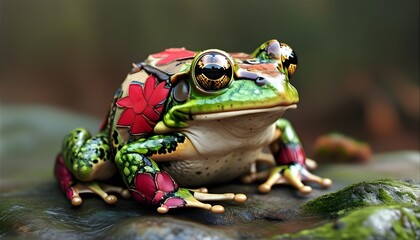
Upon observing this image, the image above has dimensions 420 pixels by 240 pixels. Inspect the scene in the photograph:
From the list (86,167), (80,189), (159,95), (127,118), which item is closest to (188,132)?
(159,95)

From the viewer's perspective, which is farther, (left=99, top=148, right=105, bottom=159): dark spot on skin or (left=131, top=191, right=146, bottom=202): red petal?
(left=99, top=148, right=105, bottom=159): dark spot on skin

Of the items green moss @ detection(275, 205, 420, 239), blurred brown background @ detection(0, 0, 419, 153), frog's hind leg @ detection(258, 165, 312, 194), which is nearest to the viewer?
green moss @ detection(275, 205, 420, 239)

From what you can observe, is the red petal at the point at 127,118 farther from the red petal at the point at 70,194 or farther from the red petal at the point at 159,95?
the red petal at the point at 70,194

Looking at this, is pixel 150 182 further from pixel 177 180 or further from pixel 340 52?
→ pixel 340 52

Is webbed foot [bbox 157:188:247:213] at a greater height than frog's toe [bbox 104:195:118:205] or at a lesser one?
greater

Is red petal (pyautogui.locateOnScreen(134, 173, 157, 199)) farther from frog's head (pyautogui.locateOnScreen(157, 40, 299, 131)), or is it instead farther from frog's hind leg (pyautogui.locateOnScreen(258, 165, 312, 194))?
frog's hind leg (pyautogui.locateOnScreen(258, 165, 312, 194))

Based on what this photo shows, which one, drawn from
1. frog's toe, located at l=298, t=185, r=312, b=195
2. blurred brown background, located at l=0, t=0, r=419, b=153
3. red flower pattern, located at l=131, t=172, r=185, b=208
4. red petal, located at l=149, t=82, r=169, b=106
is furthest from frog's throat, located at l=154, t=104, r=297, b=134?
blurred brown background, located at l=0, t=0, r=419, b=153

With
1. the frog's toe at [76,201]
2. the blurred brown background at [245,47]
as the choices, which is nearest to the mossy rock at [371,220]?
the frog's toe at [76,201]

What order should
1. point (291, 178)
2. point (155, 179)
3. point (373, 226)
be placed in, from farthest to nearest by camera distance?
point (291, 178), point (155, 179), point (373, 226)

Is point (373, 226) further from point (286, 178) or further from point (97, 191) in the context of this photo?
point (97, 191)
